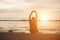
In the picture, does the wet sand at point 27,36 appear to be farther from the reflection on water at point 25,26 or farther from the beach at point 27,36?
the reflection on water at point 25,26

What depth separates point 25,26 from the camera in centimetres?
194

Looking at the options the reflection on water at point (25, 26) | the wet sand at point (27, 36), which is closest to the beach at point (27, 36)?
the wet sand at point (27, 36)

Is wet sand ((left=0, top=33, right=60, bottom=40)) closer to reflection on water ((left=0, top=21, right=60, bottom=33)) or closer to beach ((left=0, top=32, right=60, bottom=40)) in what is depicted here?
beach ((left=0, top=32, right=60, bottom=40))

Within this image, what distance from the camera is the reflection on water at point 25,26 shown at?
1879 mm

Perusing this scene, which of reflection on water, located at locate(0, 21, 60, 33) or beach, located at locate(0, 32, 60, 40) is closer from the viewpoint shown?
beach, located at locate(0, 32, 60, 40)

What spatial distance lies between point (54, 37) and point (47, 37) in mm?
74

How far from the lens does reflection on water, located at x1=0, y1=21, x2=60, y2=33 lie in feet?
6.17

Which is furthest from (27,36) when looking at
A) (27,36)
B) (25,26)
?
(25,26)

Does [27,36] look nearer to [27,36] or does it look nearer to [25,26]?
[27,36]

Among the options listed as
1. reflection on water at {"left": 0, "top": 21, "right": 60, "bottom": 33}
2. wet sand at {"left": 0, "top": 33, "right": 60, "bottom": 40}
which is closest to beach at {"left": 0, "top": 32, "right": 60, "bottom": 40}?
wet sand at {"left": 0, "top": 33, "right": 60, "bottom": 40}

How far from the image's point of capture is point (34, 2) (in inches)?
75.4

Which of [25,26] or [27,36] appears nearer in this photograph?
[27,36]

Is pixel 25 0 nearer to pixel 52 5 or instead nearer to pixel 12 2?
pixel 12 2

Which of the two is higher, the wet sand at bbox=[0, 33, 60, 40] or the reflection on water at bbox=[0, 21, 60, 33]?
the reflection on water at bbox=[0, 21, 60, 33]
